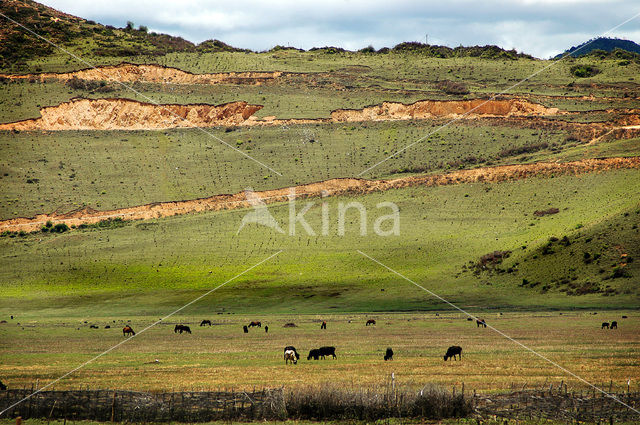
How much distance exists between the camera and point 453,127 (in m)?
122

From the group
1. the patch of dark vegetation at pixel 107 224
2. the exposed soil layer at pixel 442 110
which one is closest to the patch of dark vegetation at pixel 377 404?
the patch of dark vegetation at pixel 107 224

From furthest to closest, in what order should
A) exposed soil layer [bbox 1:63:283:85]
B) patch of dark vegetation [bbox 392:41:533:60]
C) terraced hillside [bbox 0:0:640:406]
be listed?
patch of dark vegetation [bbox 392:41:533:60]
exposed soil layer [bbox 1:63:283:85]
terraced hillside [bbox 0:0:640:406]

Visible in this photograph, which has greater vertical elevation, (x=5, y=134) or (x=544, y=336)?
(x=5, y=134)

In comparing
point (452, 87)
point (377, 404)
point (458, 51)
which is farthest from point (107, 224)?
point (458, 51)

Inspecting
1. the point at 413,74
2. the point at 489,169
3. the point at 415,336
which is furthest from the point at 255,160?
the point at 415,336

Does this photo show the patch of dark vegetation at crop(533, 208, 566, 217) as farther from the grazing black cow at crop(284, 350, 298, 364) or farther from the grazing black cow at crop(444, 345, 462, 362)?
the grazing black cow at crop(284, 350, 298, 364)

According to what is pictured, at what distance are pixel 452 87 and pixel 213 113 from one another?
152 ft

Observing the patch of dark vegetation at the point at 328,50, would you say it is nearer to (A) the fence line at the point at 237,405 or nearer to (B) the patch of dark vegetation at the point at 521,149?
(B) the patch of dark vegetation at the point at 521,149

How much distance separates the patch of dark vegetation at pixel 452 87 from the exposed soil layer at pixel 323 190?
36.4m

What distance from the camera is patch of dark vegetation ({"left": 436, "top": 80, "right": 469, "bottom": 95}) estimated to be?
439 feet

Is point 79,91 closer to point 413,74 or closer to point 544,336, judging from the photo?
point 413,74

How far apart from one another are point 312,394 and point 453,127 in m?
105

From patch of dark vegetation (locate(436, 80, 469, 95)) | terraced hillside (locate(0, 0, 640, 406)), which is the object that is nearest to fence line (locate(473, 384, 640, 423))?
terraced hillside (locate(0, 0, 640, 406))

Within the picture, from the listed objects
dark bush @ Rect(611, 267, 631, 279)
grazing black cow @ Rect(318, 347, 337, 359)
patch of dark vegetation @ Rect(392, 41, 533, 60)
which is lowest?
grazing black cow @ Rect(318, 347, 337, 359)
